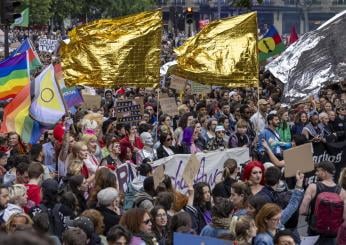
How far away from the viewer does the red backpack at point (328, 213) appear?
8.81 meters

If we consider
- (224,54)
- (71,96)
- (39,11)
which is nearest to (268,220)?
(224,54)

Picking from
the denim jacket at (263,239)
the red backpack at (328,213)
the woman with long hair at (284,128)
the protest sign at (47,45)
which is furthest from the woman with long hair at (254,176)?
the protest sign at (47,45)

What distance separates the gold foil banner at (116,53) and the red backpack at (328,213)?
21.2 ft

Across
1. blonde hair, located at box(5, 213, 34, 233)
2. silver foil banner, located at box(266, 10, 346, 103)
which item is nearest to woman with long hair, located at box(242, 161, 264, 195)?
blonde hair, located at box(5, 213, 34, 233)

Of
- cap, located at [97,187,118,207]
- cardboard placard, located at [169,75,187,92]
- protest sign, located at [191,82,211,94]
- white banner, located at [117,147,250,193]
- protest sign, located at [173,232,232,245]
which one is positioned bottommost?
protest sign, located at [191,82,211,94]

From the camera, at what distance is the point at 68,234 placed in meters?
7.05

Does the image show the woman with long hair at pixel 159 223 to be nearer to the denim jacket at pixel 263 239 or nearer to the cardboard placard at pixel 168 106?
the denim jacket at pixel 263 239

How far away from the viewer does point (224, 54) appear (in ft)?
52.6

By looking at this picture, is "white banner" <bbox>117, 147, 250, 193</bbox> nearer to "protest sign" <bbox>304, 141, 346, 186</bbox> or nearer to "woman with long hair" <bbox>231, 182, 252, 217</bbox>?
"protest sign" <bbox>304, 141, 346, 186</bbox>

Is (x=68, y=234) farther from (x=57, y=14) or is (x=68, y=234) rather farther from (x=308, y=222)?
(x=57, y=14)

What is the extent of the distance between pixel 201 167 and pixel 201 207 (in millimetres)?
2838

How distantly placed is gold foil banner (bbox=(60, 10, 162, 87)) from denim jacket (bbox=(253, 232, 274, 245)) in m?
7.39

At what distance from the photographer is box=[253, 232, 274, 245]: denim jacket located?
25.6 feet

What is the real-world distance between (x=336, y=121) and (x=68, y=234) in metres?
10.1
